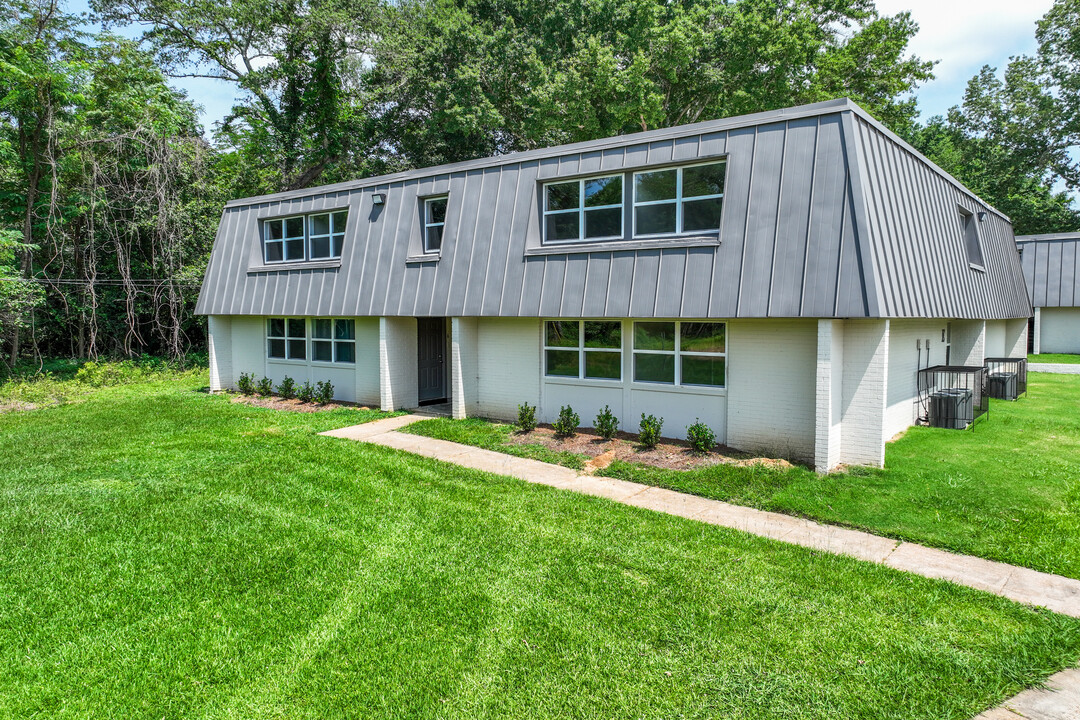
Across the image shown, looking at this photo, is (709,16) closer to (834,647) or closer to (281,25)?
(281,25)

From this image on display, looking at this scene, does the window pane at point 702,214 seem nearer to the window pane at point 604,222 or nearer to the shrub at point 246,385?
the window pane at point 604,222

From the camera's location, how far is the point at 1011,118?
33.7m

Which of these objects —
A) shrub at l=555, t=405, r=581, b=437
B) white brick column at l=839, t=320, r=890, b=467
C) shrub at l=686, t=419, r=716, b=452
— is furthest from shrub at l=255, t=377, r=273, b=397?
white brick column at l=839, t=320, r=890, b=467

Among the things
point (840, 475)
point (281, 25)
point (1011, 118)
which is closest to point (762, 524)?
point (840, 475)

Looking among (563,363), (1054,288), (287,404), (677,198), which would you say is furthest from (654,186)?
(1054,288)

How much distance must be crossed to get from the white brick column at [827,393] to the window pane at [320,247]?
37.1 ft

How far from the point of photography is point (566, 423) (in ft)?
34.1

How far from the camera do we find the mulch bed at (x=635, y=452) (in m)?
8.60

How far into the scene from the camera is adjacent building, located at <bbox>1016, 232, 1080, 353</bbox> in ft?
70.8

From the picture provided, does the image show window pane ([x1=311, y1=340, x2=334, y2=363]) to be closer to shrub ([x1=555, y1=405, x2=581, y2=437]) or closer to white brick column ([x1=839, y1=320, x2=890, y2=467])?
shrub ([x1=555, y1=405, x2=581, y2=437])

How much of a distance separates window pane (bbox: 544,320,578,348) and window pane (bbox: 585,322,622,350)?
0.27 m

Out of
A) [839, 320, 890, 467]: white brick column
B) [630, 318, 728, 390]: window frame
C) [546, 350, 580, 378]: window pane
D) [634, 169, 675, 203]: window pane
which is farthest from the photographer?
[546, 350, 580, 378]: window pane

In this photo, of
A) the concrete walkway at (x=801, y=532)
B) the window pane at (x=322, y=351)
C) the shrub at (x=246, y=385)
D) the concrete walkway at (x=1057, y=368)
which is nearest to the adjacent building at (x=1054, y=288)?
the concrete walkway at (x=1057, y=368)

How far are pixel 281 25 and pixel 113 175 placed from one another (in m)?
11.7
